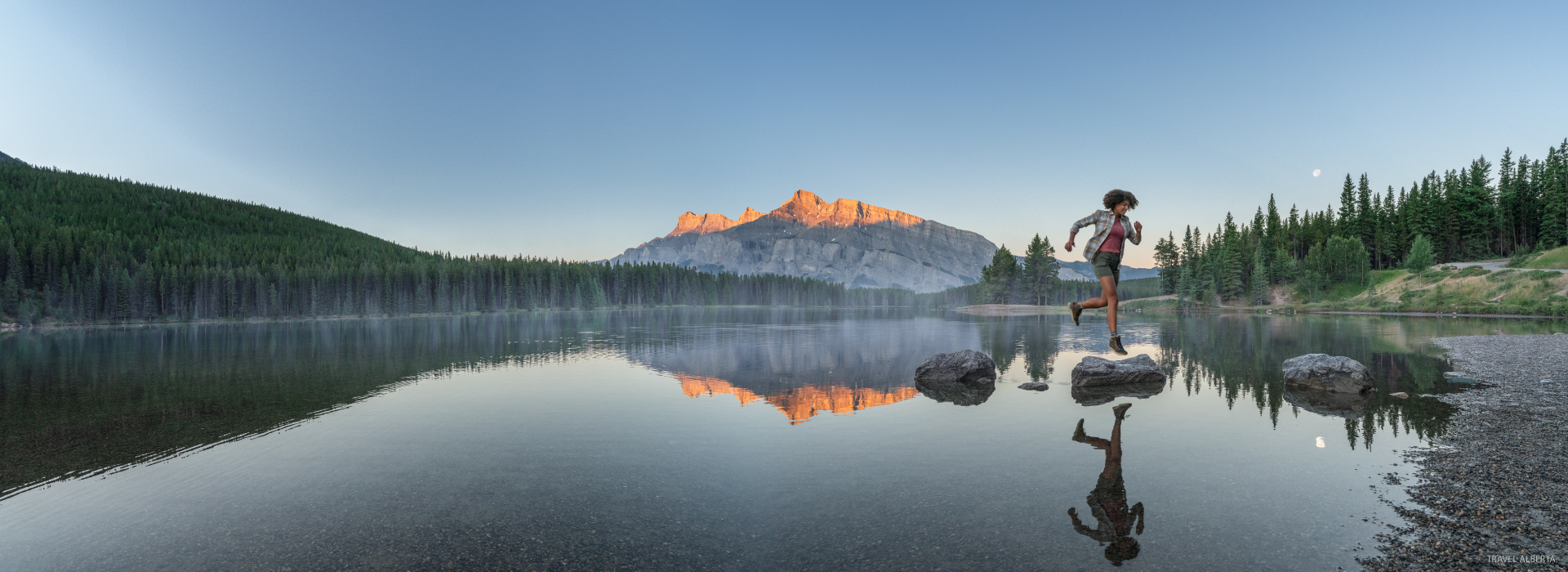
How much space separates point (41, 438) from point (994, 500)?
24.9 metres

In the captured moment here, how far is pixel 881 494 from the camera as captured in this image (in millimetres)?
10648

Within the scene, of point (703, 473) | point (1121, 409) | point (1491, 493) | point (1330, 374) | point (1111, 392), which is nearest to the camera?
point (1491, 493)

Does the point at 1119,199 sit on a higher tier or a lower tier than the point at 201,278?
lower

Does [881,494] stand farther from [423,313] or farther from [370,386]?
[423,313]

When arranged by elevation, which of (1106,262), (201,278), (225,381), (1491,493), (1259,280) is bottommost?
(225,381)

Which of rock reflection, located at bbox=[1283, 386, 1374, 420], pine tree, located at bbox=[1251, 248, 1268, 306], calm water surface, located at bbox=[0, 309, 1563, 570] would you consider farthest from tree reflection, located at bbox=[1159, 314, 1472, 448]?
pine tree, located at bbox=[1251, 248, 1268, 306]

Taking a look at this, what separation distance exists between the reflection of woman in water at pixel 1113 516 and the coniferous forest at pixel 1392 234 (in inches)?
5528

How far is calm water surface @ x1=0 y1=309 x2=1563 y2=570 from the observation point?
8492 millimetres

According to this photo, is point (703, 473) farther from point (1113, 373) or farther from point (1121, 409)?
point (1113, 373)

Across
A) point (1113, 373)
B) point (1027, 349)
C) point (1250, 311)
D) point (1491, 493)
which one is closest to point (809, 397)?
point (1113, 373)

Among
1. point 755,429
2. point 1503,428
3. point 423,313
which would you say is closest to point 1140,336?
point 1503,428

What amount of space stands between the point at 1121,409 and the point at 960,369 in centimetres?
764

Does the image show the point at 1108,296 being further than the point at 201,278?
No

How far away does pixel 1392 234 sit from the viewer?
128 m
